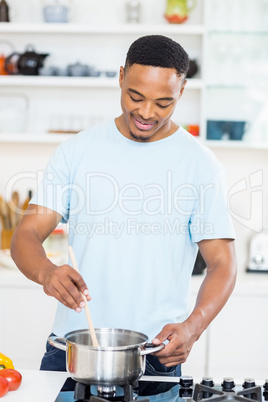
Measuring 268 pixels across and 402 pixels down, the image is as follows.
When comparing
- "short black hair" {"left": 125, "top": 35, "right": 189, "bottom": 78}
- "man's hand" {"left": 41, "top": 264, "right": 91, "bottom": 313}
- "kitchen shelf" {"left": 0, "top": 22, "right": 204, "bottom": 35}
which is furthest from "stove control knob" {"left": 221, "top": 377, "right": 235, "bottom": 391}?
"kitchen shelf" {"left": 0, "top": 22, "right": 204, "bottom": 35}

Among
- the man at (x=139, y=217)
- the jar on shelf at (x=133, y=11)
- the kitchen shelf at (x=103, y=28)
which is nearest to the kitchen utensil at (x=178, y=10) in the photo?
the kitchen shelf at (x=103, y=28)

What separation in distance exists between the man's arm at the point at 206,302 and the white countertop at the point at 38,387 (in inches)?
10.8

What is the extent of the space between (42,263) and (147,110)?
1.69ft

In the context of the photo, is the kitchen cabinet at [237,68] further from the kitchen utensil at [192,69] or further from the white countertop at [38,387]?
the white countertop at [38,387]

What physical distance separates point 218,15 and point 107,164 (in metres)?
2.11

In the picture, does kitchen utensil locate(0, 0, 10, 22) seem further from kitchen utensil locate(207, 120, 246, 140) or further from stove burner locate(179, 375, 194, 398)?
stove burner locate(179, 375, 194, 398)

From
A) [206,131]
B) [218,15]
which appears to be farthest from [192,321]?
[218,15]

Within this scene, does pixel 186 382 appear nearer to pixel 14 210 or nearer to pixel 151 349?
pixel 151 349

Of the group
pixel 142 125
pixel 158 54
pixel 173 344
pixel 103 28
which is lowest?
pixel 173 344

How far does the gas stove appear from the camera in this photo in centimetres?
144

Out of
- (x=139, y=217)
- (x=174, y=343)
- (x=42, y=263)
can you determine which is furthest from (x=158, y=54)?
(x=174, y=343)

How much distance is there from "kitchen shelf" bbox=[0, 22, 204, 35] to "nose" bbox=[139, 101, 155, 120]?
78.1 inches

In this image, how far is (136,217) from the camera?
6.20 ft

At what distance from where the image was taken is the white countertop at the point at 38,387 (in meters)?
1.51
